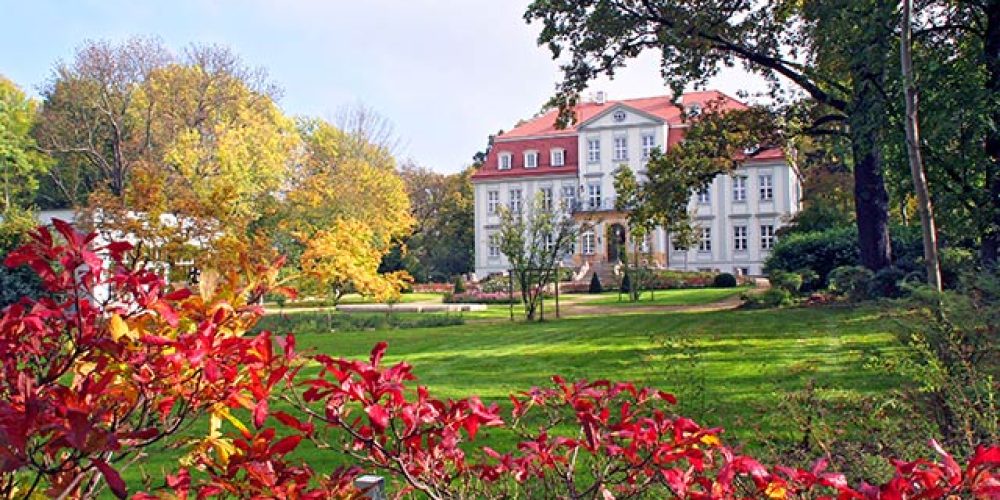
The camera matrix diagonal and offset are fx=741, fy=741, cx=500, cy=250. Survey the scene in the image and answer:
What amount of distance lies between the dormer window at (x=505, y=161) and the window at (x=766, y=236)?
50.8ft

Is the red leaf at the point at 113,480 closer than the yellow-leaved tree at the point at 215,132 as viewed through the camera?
Yes

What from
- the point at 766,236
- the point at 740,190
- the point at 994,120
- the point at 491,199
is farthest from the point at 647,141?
the point at 994,120

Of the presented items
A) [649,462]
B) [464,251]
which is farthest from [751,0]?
[464,251]

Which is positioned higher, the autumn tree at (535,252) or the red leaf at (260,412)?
the autumn tree at (535,252)

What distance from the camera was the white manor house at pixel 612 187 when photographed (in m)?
40.7

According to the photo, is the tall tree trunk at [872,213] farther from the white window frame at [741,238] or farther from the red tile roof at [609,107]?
the red tile roof at [609,107]

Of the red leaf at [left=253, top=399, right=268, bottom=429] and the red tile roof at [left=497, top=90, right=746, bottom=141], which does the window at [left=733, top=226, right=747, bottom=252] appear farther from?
the red leaf at [left=253, top=399, right=268, bottom=429]

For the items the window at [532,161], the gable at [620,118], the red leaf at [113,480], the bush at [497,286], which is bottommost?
the bush at [497,286]

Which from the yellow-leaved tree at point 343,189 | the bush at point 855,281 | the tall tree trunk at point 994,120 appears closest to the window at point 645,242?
the bush at point 855,281

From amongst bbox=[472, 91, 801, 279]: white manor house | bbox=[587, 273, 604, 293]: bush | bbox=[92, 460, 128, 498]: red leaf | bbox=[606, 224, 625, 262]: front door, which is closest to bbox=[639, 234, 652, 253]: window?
bbox=[606, 224, 625, 262]: front door

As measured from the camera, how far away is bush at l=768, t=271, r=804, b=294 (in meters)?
17.3

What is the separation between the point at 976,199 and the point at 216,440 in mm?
10824

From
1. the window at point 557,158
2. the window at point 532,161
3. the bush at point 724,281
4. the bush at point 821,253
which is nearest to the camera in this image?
the bush at point 821,253

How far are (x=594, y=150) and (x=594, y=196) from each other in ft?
8.94
